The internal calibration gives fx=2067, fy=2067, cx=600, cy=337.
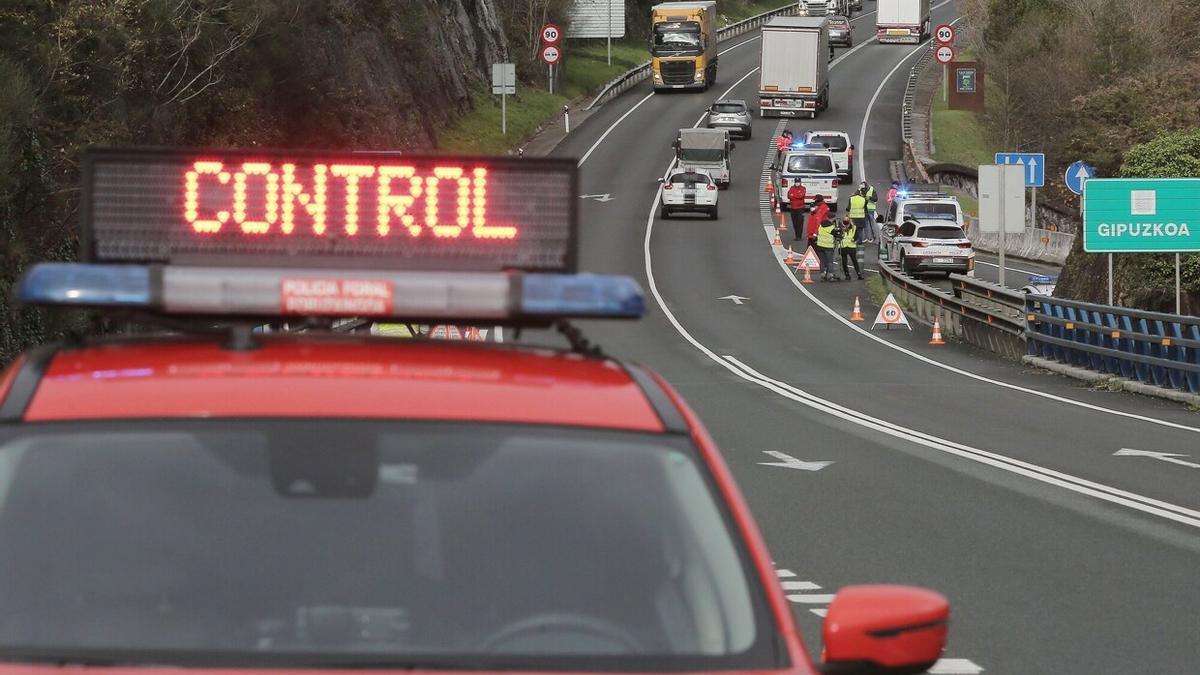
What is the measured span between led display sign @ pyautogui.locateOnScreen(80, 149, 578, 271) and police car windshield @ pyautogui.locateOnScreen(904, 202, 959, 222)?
45.6 metres

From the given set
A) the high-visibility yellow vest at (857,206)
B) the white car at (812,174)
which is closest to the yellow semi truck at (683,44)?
the white car at (812,174)

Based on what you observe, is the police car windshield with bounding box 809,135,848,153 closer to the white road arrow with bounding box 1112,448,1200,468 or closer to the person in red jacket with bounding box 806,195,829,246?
the person in red jacket with bounding box 806,195,829,246

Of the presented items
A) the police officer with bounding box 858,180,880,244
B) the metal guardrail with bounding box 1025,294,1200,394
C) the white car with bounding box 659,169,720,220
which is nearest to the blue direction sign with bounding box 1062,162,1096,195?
the police officer with bounding box 858,180,880,244

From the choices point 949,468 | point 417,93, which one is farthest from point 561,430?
point 417,93

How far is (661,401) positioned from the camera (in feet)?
14.4

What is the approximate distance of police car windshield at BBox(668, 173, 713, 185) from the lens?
65.1 metres

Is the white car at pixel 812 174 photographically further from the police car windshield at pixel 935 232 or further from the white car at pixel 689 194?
the police car windshield at pixel 935 232

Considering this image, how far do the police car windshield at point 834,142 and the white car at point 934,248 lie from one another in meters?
23.6

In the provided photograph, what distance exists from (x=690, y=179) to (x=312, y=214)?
60223mm

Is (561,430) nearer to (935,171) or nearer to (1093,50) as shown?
(935,171)

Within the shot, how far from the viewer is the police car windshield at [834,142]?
73.2m

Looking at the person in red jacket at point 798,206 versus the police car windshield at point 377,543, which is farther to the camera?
the person in red jacket at point 798,206

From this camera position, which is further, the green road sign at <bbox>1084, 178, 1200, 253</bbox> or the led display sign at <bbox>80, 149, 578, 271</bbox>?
the green road sign at <bbox>1084, 178, 1200, 253</bbox>

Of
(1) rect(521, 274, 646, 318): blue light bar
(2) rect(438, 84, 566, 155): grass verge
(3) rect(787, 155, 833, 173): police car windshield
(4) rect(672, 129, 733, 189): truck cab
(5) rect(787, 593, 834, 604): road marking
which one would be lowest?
(5) rect(787, 593, 834, 604): road marking
